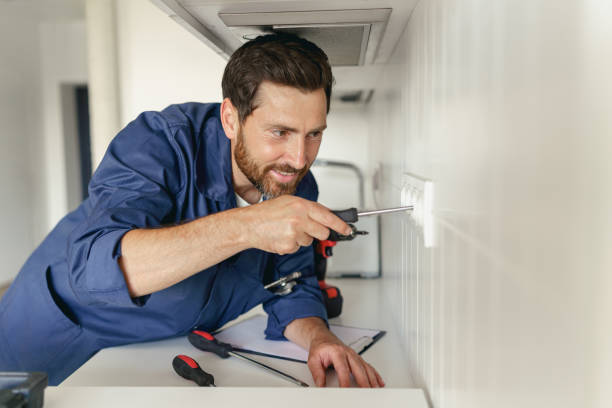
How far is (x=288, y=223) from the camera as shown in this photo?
0.78 metres

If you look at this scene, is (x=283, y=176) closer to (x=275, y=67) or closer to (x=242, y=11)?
(x=275, y=67)

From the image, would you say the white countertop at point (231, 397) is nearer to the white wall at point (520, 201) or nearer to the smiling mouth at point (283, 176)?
the white wall at point (520, 201)

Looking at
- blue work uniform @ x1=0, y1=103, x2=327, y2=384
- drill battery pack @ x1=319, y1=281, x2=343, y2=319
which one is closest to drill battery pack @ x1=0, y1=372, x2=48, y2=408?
blue work uniform @ x1=0, y1=103, x2=327, y2=384

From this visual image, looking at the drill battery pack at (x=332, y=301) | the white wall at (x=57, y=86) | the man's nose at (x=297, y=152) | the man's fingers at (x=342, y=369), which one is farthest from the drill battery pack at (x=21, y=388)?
the white wall at (x=57, y=86)

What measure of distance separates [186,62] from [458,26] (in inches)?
68.0

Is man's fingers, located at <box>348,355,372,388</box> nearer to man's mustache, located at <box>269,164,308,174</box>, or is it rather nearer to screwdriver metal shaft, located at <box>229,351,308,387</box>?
screwdriver metal shaft, located at <box>229,351,308,387</box>

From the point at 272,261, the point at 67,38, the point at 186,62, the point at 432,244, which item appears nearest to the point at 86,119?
the point at 67,38

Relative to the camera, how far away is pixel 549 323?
0.32m

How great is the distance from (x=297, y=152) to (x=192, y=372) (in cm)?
45

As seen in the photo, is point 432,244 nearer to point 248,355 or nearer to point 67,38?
point 248,355

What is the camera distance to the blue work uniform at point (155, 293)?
0.97m

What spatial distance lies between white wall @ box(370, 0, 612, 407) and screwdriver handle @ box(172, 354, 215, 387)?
37 cm

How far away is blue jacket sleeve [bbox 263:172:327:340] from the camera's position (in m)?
1.14

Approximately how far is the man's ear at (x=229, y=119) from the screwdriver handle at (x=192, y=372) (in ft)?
1.61
